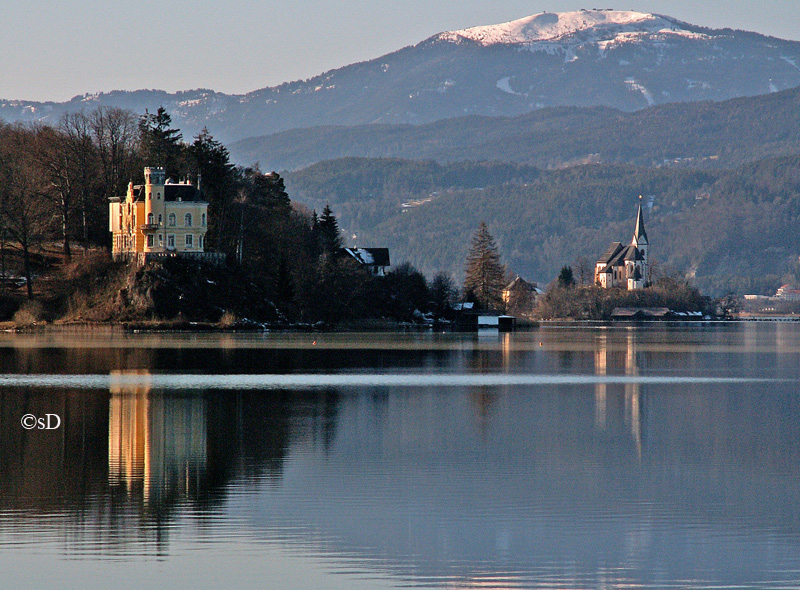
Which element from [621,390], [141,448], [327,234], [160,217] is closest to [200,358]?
[621,390]

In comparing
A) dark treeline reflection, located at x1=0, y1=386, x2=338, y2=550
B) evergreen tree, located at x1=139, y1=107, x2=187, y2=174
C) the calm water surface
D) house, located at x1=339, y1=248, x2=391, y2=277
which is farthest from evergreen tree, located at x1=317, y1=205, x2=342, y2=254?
dark treeline reflection, located at x1=0, y1=386, x2=338, y2=550

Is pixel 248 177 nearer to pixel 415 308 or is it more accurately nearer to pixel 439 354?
pixel 415 308

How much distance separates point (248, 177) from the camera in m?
122

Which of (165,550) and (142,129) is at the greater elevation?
(142,129)

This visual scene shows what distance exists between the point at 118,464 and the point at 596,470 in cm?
1038

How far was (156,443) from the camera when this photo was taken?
91.6 ft

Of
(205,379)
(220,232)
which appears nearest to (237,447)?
(205,379)

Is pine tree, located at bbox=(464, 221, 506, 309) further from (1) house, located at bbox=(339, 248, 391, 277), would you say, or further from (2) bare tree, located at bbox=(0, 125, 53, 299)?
(2) bare tree, located at bbox=(0, 125, 53, 299)

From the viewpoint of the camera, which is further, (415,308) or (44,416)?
(415,308)

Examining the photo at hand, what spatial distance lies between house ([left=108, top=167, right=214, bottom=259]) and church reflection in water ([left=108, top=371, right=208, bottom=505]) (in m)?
66.6

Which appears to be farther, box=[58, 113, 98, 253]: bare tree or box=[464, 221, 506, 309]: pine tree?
box=[464, 221, 506, 309]: pine tree

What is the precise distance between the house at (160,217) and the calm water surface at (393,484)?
6054 centimetres

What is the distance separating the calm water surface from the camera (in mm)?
16516

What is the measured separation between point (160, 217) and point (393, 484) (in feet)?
285
